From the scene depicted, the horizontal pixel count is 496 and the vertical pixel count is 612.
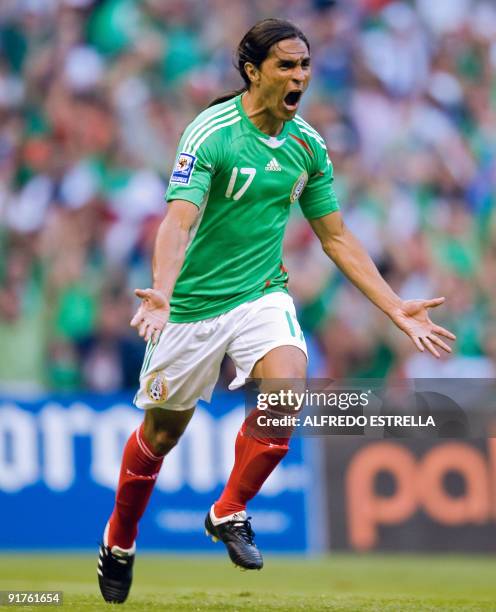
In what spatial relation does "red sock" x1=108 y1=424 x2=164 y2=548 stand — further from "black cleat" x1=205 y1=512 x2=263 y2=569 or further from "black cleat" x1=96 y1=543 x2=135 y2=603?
"black cleat" x1=205 y1=512 x2=263 y2=569

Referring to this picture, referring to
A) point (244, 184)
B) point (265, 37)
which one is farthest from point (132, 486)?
point (265, 37)

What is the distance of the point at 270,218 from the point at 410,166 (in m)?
7.48

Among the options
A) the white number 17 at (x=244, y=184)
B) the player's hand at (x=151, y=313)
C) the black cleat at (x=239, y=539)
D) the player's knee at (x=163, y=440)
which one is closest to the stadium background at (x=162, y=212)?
the player's knee at (x=163, y=440)

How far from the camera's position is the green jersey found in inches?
265

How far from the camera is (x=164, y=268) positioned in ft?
20.5

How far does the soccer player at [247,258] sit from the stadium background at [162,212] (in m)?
5.13

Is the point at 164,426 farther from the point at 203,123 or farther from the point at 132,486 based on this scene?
the point at 203,123

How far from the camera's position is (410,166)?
46.5 ft

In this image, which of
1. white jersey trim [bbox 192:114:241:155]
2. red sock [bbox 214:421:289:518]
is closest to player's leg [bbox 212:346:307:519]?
red sock [bbox 214:421:289:518]

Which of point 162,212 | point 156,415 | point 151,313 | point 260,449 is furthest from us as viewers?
point 162,212

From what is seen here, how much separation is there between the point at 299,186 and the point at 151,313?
1.41m

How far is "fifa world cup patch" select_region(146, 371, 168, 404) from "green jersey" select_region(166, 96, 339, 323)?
33 centimetres

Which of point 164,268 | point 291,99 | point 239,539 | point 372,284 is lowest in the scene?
point 239,539

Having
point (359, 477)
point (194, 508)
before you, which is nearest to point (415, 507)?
point (359, 477)
